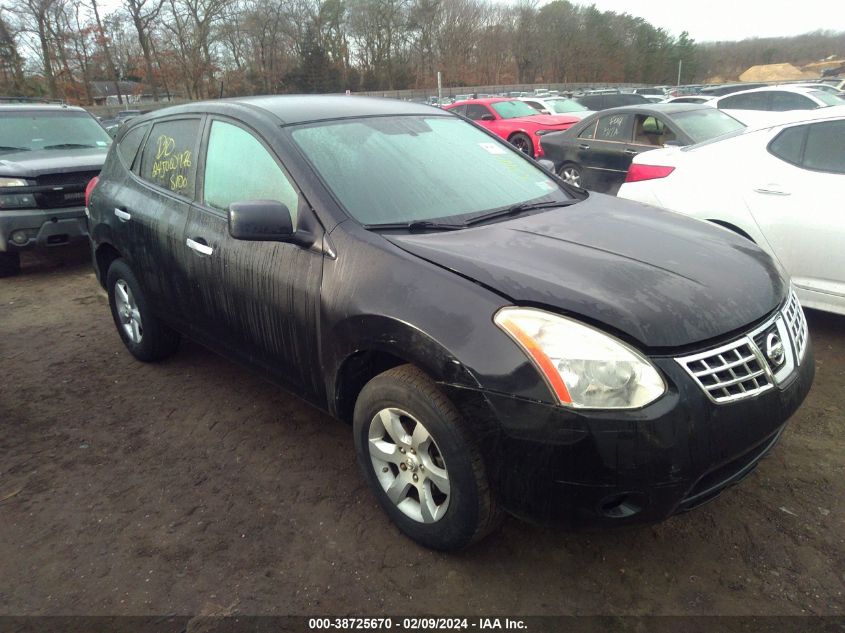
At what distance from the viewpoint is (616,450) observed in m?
1.85

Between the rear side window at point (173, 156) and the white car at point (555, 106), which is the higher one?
the rear side window at point (173, 156)

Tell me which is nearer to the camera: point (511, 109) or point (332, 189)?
point (332, 189)

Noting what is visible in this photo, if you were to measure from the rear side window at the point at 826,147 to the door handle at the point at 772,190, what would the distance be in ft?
0.73

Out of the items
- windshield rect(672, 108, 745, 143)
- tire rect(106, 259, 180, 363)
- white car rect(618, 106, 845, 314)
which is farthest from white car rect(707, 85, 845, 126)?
tire rect(106, 259, 180, 363)

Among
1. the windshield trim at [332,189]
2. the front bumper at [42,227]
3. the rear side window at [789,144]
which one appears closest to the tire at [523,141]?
the rear side window at [789,144]

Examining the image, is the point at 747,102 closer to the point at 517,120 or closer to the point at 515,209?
the point at 517,120

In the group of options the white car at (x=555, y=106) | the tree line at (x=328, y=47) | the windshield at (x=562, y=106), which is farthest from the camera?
the tree line at (x=328, y=47)

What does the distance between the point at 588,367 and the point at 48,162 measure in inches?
267

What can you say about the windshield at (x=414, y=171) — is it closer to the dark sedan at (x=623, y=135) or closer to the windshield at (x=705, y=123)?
the dark sedan at (x=623, y=135)

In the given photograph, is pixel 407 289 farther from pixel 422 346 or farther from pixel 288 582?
pixel 288 582

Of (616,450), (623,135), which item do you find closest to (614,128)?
(623,135)

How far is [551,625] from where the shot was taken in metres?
2.07

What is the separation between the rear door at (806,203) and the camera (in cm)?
384

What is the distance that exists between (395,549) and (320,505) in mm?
465
